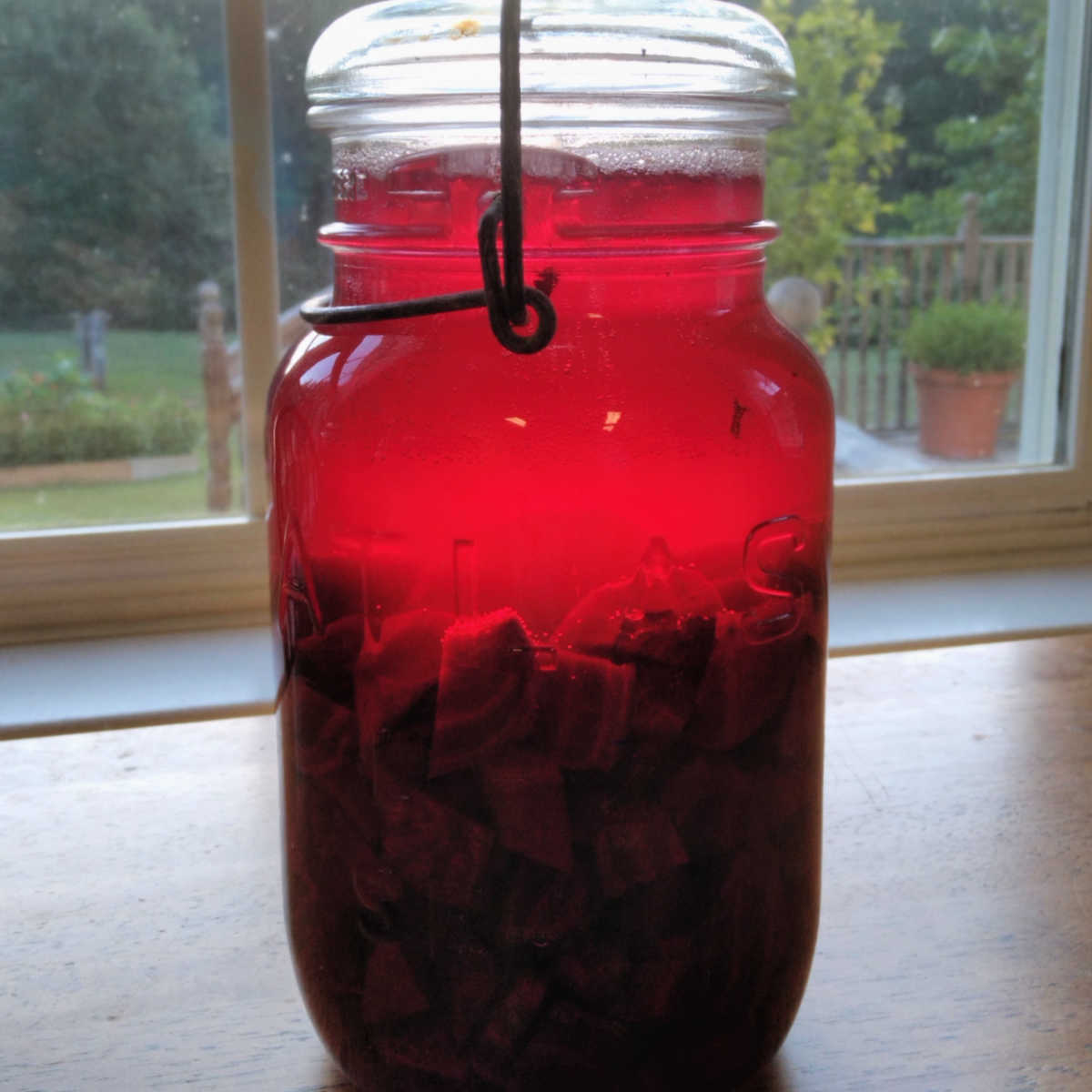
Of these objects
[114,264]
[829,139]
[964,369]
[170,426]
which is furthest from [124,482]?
[964,369]

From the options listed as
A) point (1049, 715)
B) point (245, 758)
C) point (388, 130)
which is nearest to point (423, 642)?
point (388, 130)

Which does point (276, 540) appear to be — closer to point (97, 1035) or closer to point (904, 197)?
point (97, 1035)

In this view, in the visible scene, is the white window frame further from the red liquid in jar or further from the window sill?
the red liquid in jar

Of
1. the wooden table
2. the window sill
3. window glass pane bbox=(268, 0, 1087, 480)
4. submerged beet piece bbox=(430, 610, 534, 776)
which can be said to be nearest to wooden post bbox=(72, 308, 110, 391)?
the window sill

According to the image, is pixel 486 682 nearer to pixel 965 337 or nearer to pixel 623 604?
pixel 623 604

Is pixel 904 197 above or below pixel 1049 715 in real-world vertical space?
above

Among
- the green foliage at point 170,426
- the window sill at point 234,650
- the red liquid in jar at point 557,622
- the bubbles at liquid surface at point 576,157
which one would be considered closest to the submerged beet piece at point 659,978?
the red liquid in jar at point 557,622

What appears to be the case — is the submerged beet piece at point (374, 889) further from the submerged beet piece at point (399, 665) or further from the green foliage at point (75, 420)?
the green foliage at point (75, 420)
